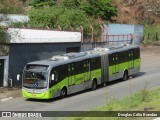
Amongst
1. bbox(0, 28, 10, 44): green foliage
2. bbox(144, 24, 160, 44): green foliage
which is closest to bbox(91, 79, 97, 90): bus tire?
bbox(0, 28, 10, 44): green foliage

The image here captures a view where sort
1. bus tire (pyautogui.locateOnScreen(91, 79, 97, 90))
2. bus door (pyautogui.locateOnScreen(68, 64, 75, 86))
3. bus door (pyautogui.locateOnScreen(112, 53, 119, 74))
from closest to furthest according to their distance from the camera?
bus door (pyautogui.locateOnScreen(68, 64, 75, 86)) < bus tire (pyautogui.locateOnScreen(91, 79, 97, 90)) < bus door (pyautogui.locateOnScreen(112, 53, 119, 74))

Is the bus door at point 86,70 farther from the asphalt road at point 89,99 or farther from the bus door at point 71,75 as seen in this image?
the bus door at point 71,75

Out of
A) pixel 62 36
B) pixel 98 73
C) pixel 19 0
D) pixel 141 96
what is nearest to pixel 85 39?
pixel 62 36

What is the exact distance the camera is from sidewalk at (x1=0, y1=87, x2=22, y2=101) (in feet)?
97.9

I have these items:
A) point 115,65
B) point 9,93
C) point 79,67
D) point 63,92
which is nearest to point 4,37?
point 9,93

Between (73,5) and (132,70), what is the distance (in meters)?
23.9

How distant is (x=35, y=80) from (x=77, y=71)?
12.3 feet

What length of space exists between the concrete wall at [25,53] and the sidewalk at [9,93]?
47.6 inches

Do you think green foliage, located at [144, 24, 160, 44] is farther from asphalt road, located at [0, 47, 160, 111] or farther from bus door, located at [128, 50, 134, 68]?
bus door, located at [128, 50, 134, 68]

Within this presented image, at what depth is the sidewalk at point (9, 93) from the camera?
97.9ft

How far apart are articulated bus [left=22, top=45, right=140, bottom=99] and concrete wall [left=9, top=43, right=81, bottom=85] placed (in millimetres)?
4546

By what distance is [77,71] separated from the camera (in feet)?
99.3

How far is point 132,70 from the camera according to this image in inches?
1458

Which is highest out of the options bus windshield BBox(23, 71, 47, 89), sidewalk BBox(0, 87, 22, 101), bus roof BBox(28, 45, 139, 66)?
bus roof BBox(28, 45, 139, 66)
